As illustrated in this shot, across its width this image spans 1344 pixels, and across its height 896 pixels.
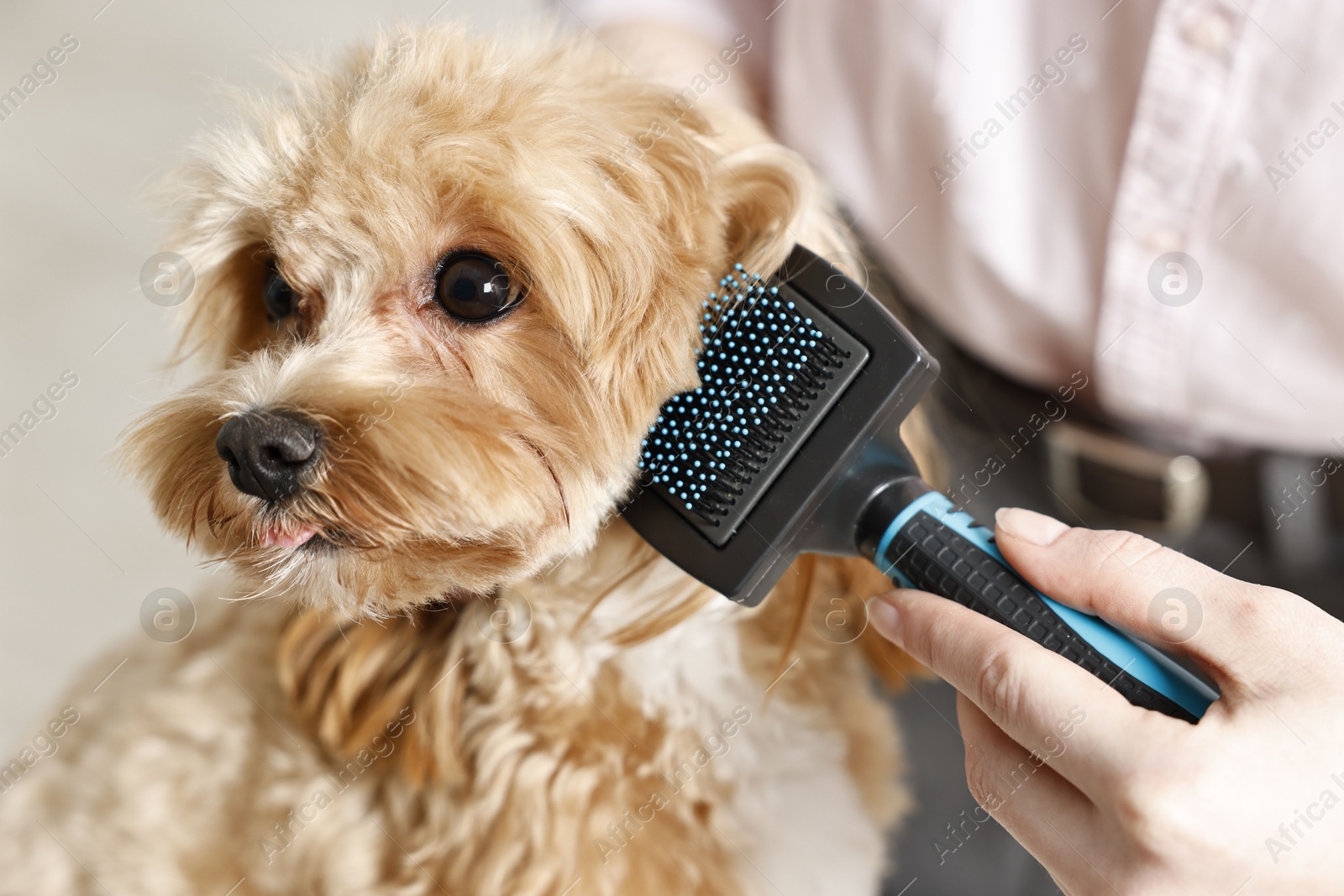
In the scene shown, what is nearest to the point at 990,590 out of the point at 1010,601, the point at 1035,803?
the point at 1010,601

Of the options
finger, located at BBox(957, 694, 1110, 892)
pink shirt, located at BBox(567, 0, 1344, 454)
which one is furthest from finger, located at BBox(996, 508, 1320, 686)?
pink shirt, located at BBox(567, 0, 1344, 454)

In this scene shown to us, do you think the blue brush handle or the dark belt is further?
the dark belt

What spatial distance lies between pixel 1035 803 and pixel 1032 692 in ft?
0.32

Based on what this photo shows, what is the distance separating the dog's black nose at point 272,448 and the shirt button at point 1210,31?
832 millimetres

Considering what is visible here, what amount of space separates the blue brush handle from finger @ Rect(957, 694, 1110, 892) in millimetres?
73

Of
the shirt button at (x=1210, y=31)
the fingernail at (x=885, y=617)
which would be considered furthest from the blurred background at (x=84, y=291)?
the shirt button at (x=1210, y=31)

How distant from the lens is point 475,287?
713 millimetres

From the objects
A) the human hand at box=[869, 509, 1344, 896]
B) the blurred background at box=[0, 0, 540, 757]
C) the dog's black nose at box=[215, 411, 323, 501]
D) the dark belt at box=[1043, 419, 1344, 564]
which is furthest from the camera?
the blurred background at box=[0, 0, 540, 757]

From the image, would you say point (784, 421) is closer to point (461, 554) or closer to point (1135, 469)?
point (461, 554)

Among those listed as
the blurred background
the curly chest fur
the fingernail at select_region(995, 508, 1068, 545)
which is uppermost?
the fingernail at select_region(995, 508, 1068, 545)

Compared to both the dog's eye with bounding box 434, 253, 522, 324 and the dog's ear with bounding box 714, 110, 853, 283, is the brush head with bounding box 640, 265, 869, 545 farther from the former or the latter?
the dog's eye with bounding box 434, 253, 522, 324

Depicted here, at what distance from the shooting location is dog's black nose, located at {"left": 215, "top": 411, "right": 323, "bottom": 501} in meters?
0.66

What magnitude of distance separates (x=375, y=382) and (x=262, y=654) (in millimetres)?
484

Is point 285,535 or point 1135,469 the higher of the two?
point 1135,469
